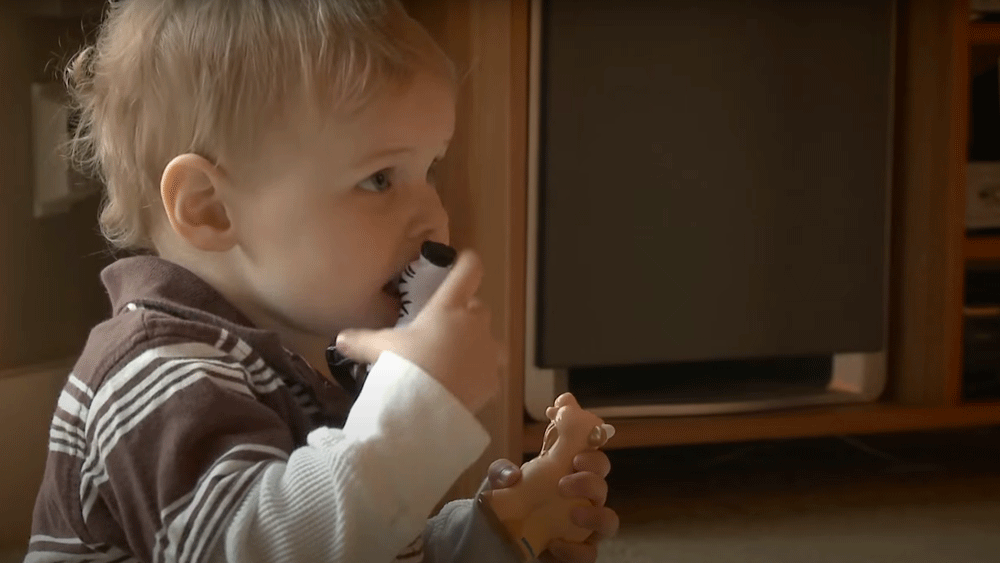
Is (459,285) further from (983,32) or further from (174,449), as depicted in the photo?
(983,32)

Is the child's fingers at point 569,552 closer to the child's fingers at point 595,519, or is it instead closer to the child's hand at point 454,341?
the child's fingers at point 595,519

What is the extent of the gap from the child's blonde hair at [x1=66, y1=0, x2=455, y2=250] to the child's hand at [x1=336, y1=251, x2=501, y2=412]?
12 cm

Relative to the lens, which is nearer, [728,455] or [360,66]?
[360,66]

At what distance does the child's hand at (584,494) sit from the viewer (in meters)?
0.67

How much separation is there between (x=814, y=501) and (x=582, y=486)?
2.03 feet

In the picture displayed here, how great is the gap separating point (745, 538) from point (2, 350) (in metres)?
0.76

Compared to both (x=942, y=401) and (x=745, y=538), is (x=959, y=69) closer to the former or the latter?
(x=942, y=401)

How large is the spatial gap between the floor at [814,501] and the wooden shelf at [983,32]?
1.63ft

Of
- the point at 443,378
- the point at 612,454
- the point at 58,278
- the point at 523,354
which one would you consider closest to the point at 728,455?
the point at 612,454

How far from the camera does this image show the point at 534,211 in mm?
1111

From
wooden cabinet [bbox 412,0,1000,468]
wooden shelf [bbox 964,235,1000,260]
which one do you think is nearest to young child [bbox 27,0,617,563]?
wooden cabinet [bbox 412,0,1000,468]

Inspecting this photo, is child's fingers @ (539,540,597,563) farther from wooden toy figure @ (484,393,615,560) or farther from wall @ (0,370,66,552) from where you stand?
wall @ (0,370,66,552)

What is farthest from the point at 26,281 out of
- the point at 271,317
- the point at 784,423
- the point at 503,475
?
the point at 784,423

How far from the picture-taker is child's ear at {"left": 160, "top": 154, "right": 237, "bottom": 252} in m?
0.63
